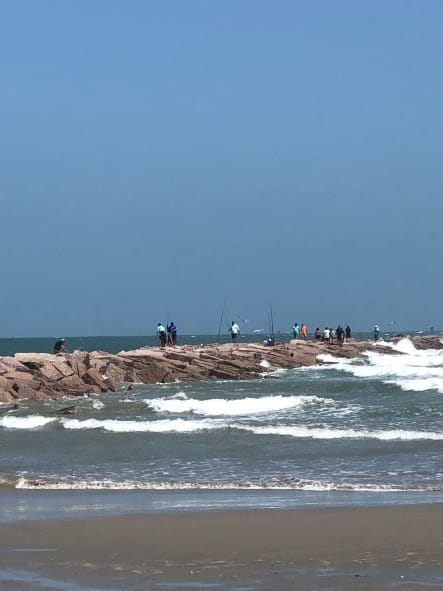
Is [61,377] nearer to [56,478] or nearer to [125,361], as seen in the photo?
[125,361]

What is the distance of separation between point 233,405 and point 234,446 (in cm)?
860

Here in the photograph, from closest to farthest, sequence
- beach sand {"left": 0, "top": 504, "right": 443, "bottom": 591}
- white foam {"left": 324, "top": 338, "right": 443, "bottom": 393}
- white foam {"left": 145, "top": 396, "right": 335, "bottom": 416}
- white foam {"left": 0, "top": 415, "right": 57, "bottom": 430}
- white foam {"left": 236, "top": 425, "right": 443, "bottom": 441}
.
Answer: beach sand {"left": 0, "top": 504, "right": 443, "bottom": 591} < white foam {"left": 236, "top": 425, "right": 443, "bottom": 441} < white foam {"left": 0, "top": 415, "right": 57, "bottom": 430} < white foam {"left": 145, "top": 396, "right": 335, "bottom": 416} < white foam {"left": 324, "top": 338, "right": 443, "bottom": 393}

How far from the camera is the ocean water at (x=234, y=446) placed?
1259 centimetres

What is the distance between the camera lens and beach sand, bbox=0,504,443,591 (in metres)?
7.16

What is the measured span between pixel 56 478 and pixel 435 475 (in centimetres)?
504

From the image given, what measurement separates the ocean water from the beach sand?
1288 millimetres

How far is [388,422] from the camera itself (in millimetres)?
20969

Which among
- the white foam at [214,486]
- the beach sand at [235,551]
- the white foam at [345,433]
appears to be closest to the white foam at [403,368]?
the white foam at [345,433]

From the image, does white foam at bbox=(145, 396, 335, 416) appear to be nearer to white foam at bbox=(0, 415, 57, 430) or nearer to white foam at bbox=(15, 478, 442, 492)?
white foam at bbox=(0, 415, 57, 430)

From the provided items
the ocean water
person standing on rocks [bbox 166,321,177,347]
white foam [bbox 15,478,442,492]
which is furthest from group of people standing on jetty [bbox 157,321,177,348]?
white foam [bbox 15,478,442,492]

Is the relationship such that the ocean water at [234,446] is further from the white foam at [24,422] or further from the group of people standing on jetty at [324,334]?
the group of people standing on jetty at [324,334]

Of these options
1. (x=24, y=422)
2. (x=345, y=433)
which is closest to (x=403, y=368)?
(x=24, y=422)

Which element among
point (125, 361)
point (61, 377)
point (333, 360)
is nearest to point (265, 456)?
point (61, 377)

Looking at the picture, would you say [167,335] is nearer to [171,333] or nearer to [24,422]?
[171,333]
